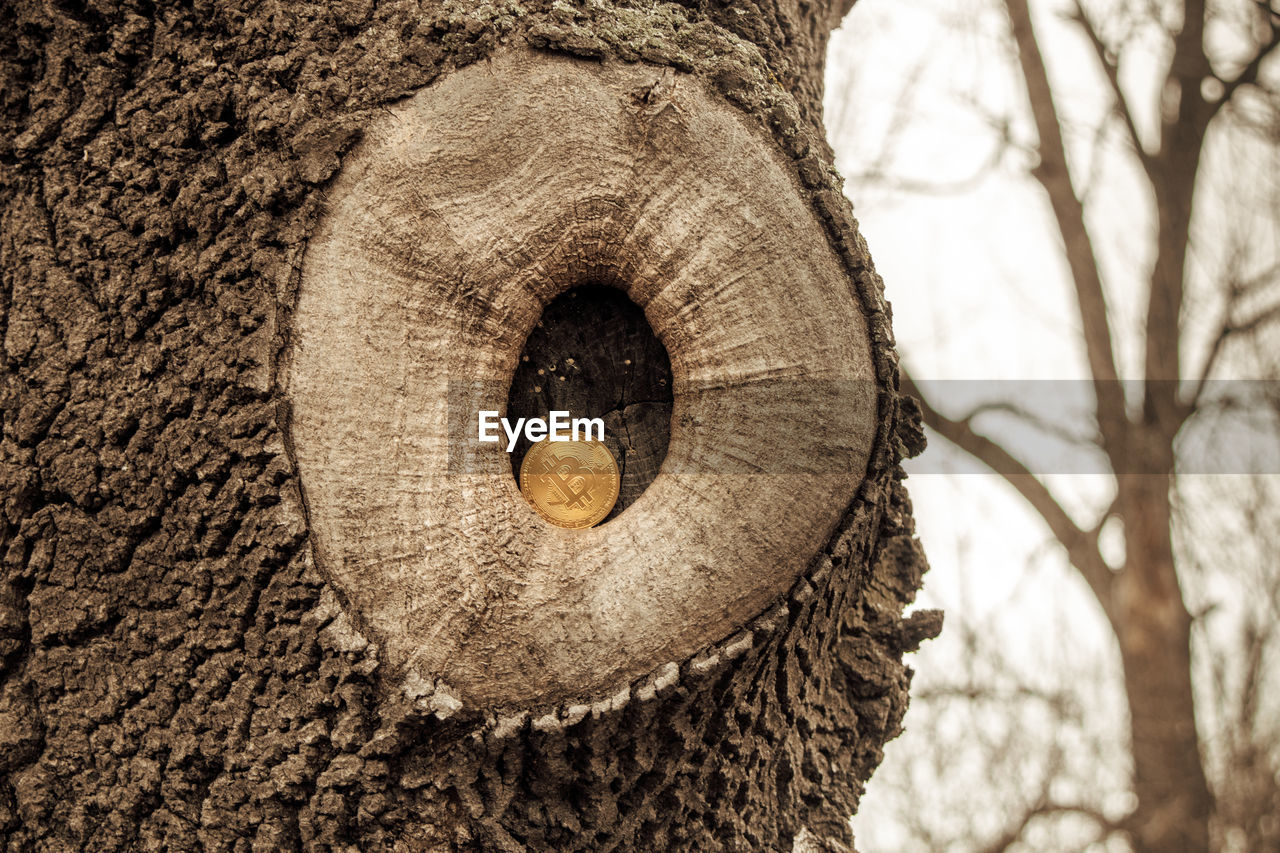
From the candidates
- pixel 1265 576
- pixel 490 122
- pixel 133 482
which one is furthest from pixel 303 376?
pixel 1265 576

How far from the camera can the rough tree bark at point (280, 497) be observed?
1096mm

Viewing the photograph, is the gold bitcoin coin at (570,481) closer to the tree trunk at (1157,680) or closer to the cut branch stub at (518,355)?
the cut branch stub at (518,355)

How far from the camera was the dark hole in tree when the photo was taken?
1.27 metres

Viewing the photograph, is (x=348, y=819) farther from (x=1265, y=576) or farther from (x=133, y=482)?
(x=1265, y=576)

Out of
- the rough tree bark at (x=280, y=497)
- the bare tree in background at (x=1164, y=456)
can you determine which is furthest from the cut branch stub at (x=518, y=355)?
the bare tree in background at (x=1164, y=456)

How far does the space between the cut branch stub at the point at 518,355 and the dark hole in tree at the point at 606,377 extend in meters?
0.09

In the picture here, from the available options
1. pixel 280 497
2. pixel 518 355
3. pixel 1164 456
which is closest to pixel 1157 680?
pixel 1164 456

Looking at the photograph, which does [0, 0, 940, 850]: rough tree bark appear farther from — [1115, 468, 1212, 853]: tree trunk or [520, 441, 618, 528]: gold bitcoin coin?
[1115, 468, 1212, 853]: tree trunk

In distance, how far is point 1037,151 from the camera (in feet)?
16.7

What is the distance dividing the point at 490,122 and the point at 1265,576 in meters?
4.91

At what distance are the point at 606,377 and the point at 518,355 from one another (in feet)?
0.52

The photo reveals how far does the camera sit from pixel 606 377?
4.24ft

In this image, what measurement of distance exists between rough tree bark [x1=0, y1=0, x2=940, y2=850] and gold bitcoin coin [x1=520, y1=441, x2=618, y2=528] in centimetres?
11

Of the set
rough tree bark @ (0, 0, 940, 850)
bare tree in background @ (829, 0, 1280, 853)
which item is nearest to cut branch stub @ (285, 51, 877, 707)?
rough tree bark @ (0, 0, 940, 850)
